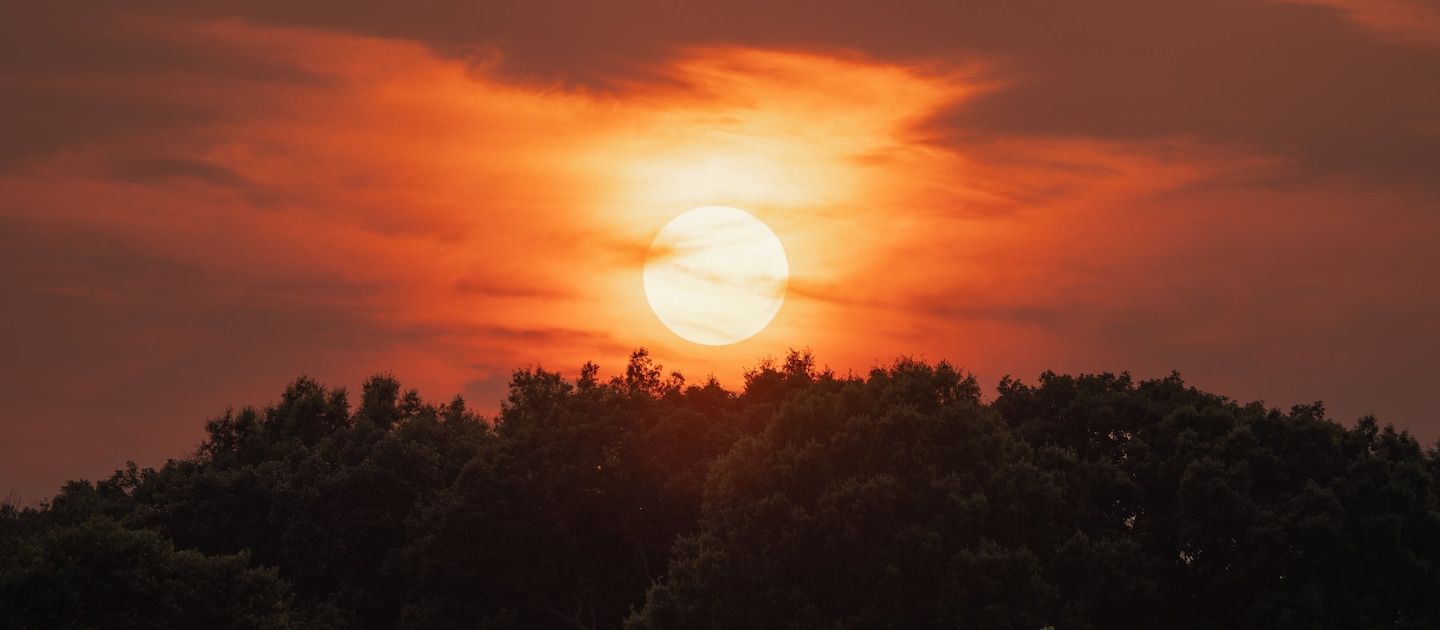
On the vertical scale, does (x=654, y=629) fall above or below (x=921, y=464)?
below

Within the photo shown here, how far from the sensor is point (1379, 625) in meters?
57.1

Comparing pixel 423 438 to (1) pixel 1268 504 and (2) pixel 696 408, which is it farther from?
(1) pixel 1268 504

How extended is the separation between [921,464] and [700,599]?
9961 mm

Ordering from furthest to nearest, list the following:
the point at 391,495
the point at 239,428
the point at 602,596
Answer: the point at 239,428 → the point at 391,495 → the point at 602,596

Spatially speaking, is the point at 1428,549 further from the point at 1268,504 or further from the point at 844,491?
the point at 844,491

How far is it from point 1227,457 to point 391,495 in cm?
4207

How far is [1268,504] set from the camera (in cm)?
5978

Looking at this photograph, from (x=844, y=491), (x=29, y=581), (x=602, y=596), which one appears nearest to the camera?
(x=29, y=581)

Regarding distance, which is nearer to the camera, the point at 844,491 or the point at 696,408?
the point at 844,491

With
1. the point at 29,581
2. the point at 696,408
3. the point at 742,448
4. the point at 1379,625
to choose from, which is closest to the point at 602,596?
the point at 696,408

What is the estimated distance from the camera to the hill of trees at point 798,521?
54.0 meters

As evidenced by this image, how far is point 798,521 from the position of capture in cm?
5625

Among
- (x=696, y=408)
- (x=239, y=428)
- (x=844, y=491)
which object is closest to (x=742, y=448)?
(x=844, y=491)

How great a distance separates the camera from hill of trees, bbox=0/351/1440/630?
177ft
